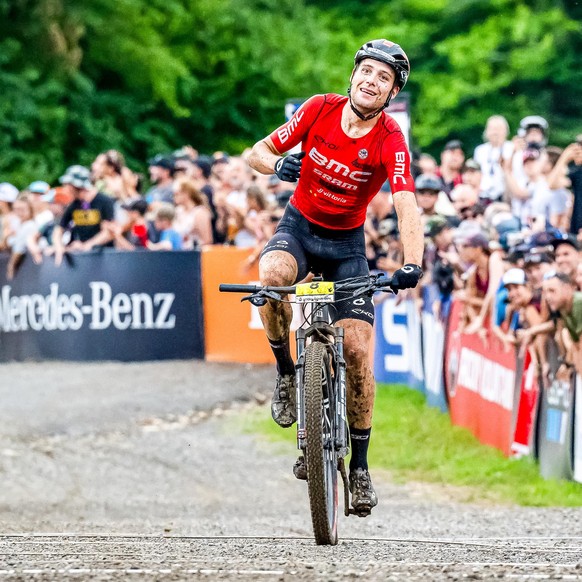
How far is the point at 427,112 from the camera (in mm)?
41312

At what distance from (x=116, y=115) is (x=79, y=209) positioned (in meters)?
15.5

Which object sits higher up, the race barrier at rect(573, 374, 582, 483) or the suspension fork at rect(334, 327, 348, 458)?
the suspension fork at rect(334, 327, 348, 458)

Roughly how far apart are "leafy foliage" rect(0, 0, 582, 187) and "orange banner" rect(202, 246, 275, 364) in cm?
1349

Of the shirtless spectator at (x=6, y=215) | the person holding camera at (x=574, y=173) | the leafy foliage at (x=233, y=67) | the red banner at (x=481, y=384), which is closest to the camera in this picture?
the red banner at (x=481, y=384)

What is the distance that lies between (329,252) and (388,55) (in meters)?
1.16

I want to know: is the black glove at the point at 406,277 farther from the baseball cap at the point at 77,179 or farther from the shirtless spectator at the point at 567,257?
the baseball cap at the point at 77,179

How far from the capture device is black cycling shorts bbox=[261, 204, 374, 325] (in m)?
9.08

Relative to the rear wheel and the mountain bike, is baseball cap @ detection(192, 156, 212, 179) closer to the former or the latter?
the mountain bike

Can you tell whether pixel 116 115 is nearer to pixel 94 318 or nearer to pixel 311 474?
pixel 94 318

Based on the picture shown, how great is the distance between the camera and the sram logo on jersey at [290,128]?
29.8 feet

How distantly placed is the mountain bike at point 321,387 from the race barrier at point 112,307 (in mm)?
10715

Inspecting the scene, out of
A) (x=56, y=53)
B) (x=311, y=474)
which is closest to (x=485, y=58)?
(x=56, y=53)

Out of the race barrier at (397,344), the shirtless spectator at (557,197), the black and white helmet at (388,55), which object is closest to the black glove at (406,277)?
the black and white helmet at (388,55)

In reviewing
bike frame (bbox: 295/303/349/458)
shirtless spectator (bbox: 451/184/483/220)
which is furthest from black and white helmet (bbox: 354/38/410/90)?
shirtless spectator (bbox: 451/184/483/220)
